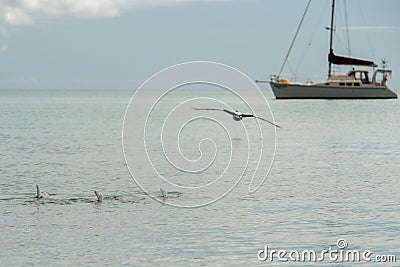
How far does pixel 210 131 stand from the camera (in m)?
54.7

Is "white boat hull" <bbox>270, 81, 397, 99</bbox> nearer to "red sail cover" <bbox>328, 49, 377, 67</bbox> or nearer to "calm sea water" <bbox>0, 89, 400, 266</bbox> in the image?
"red sail cover" <bbox>328, 49, 377, 67</bbox>

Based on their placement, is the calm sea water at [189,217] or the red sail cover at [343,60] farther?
the red sail cover at [343,60]

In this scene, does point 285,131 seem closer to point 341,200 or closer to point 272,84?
point 341,200

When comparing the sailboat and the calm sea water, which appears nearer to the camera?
the calm sea water

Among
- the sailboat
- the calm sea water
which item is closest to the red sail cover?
the sailboat

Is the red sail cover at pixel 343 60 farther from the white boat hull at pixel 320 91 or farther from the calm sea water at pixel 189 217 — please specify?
the calm sea water at pixel 189 217

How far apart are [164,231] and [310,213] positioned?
3.90 m

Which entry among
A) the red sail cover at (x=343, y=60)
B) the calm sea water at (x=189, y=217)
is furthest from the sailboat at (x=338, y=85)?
the calm sea water at (x=189, y=217)


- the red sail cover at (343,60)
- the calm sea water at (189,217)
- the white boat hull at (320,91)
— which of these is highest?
the red sail cover at (343,60)

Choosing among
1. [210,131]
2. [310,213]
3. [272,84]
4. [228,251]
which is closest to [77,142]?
[210,131]

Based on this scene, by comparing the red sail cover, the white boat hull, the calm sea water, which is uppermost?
the red sail cover

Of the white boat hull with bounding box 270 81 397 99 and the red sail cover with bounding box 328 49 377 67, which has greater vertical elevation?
the red sail cover with bounding box 328 49 377 67

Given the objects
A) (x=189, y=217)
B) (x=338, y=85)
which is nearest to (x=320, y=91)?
(x=338, y=85)

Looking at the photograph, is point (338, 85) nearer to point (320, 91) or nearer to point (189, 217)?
point (320, 91)
